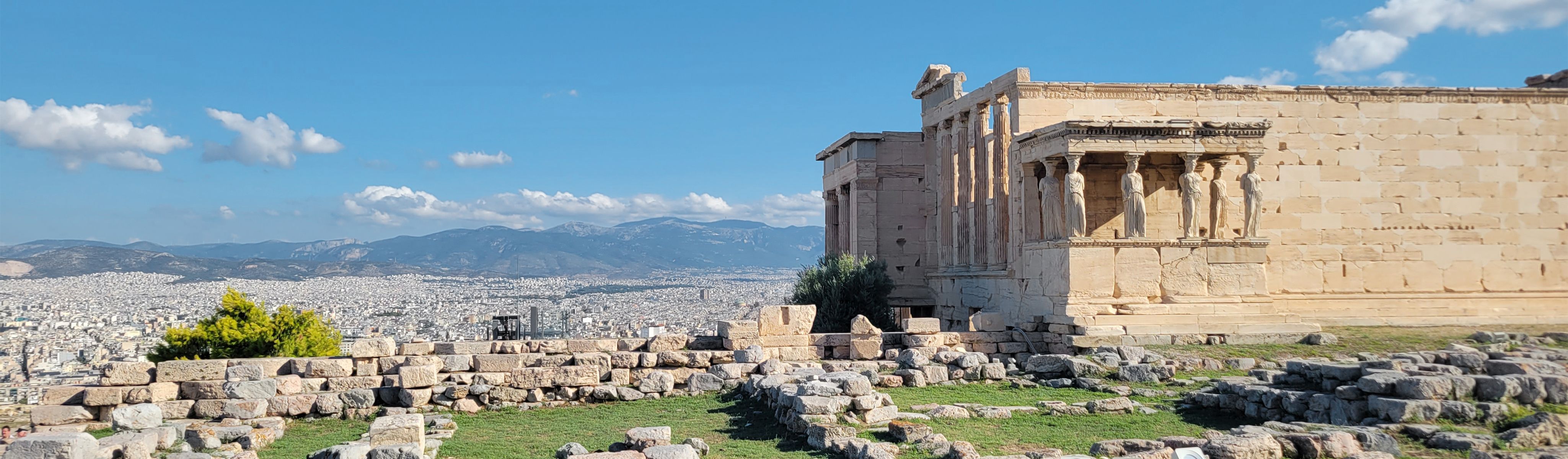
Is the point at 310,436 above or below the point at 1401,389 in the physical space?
below

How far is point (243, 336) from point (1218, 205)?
1633 cm

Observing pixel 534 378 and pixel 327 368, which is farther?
pixel 534 378

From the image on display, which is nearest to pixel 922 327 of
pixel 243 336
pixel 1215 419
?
pixel 1215 419

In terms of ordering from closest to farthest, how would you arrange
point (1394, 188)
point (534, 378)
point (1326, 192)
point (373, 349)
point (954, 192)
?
point (534, 378) → point (373, 349) → point (1326, 192) → point (1394, 188) → point (954, 192)

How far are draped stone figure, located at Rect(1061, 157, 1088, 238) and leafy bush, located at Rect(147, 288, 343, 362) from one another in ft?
41.1

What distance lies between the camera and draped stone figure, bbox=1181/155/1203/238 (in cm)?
1928

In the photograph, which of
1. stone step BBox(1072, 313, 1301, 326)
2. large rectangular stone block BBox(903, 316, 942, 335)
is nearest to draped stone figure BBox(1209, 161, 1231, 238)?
stone step BBox(1072, 313, 1301, 326)

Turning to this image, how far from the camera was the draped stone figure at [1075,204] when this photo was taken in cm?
1880

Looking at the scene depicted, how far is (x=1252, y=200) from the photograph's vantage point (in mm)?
19781

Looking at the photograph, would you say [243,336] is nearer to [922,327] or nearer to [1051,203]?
[922,327]

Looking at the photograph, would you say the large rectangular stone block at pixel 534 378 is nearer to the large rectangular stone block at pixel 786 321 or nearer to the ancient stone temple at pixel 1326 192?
the large rectangular stone block at pixel 786 321

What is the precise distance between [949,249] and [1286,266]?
24.6 feet

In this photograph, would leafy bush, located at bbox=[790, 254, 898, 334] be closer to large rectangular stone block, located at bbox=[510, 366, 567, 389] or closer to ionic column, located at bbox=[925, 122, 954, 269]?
ionic column, located at bbox=[925, 122, 954, 269]

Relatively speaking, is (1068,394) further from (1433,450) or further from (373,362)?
(373,362)
